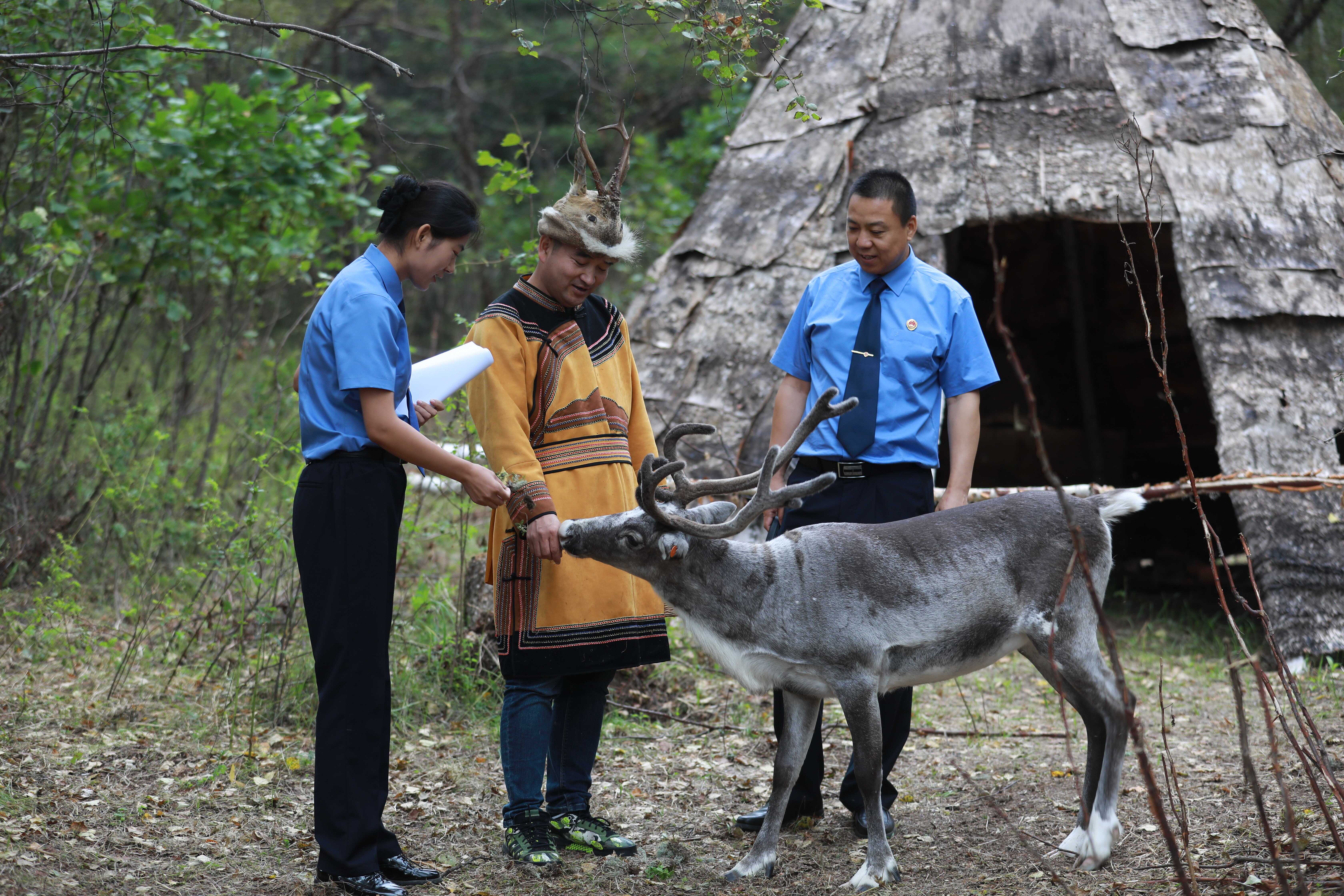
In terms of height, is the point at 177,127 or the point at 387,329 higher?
the point at 177,127

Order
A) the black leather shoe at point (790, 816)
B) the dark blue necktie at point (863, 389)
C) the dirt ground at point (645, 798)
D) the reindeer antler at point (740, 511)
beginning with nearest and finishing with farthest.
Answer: the reindeer antler at point (740, 511), the dirt ground at point (645, 798), the dark blue necktie at point (863, 389), the black leather shoe at point (790, 816)

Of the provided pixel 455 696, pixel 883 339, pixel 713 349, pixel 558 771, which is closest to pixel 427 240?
pixel 883 339

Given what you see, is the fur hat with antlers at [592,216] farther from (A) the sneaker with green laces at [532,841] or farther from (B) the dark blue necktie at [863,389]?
(A) the sneaker with green laces at [532,841]

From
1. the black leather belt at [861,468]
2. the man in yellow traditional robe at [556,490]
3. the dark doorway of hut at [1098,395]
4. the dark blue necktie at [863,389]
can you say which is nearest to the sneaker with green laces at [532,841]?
the man in yellow traditional robe at [556,490]

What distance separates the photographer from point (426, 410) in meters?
4.17

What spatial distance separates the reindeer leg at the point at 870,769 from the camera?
13.0ft

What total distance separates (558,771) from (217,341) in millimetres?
7291

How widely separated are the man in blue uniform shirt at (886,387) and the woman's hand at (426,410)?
1322 millimetres

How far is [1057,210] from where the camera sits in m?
7.37

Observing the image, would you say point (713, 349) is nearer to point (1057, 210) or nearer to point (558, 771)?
point (1057, 210)

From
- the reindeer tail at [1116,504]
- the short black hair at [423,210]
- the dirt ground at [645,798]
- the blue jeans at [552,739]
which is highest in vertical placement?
the short black hair at [423,210]

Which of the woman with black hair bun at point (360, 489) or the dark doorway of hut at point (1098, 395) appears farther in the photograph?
the dark doorway of hut at point (1098, 395)

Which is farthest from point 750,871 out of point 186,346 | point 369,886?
point 186,346

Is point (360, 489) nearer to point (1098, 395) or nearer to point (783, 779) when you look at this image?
point (783, 779)
